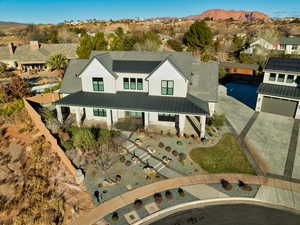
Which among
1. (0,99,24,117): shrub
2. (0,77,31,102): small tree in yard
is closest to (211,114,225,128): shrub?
(0,99,24,117): shrub

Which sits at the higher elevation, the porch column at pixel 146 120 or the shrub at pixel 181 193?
the porch column at pixel 146 120

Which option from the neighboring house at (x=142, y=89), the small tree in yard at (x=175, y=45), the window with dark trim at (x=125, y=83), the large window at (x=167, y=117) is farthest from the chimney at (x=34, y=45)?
the large window at (x=167, y=117)

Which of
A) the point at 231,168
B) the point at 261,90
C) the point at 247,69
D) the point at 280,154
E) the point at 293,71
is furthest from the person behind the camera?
the point at 247,69

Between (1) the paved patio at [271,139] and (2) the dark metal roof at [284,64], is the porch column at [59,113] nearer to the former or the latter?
(1) the paved patio at [271,139]

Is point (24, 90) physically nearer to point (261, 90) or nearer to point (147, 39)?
point (261, 90)

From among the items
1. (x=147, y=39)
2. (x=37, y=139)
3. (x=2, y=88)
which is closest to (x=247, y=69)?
(x=147, y=39)

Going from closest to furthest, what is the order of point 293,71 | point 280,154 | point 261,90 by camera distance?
point 280,154, point 293,71, point 261,90

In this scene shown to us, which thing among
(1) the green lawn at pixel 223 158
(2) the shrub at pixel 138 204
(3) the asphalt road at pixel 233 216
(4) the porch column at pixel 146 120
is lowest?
(3) the asphalt road at pixel 233 216
